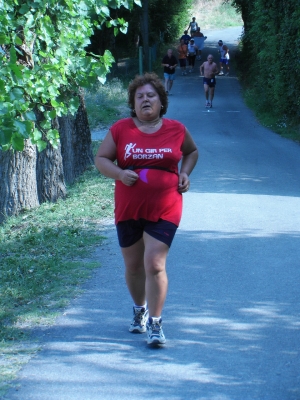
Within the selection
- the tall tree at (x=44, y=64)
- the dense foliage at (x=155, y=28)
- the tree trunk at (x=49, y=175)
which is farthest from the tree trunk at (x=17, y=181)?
the dense foliage at (x=155, y=28)

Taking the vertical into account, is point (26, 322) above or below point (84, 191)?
above

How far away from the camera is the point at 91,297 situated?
6129 mm

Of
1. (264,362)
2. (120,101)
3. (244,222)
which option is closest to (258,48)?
(120,101)

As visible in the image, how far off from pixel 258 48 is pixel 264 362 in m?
24.2

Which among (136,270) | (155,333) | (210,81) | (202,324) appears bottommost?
(210,81)

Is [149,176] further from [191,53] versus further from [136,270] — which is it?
[191,53]

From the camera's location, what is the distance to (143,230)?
4.96 meters

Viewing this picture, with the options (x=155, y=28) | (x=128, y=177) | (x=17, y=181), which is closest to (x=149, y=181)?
(x=128, y=177)

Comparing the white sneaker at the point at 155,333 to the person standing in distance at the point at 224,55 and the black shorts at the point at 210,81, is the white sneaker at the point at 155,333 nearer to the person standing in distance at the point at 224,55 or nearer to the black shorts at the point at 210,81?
the black shorts at the point at 210,81

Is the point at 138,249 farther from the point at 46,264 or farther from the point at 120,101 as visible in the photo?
the point at 120,101

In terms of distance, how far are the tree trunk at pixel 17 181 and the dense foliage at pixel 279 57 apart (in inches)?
458

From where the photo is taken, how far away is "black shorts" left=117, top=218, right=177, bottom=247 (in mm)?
4852

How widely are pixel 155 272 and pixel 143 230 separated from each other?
1.03ft

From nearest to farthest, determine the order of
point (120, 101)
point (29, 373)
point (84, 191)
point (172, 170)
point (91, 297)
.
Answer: point (29, 373) → point (172, 170) → point (91, 297) → point (84, 191) → point (120, 101)
